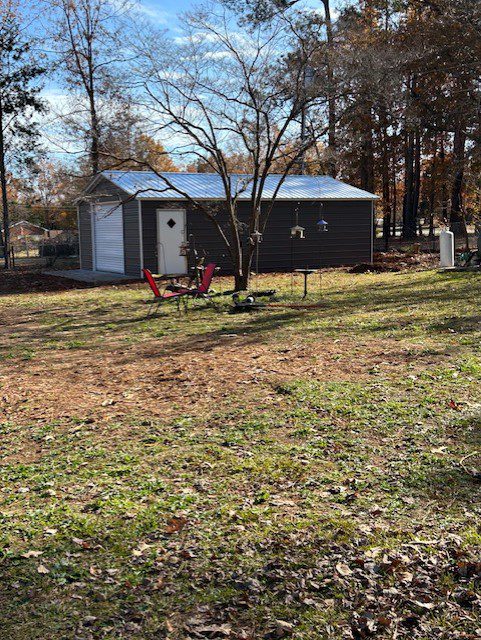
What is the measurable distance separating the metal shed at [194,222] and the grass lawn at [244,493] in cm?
1272

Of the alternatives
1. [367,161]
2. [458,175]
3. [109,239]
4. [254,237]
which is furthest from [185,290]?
[367,161]

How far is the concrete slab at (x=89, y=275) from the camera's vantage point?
69.0 ft

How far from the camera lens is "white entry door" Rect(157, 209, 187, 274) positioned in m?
21.6

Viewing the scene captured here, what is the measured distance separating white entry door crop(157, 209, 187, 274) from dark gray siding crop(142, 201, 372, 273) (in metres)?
0.18

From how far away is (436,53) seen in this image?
27750 mm

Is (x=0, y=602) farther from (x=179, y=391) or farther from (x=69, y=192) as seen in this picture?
(x=69, y=192)

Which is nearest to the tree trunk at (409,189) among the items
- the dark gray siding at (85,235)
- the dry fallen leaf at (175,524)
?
the dark gray siding at (85,235)

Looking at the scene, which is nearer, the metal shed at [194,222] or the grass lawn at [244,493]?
the grass lawn at [244,493]

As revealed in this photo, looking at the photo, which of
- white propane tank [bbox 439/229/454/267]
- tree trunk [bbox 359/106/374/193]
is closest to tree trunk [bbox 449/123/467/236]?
tree trunk [bbox 359/106/374/193]

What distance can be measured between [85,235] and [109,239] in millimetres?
2421

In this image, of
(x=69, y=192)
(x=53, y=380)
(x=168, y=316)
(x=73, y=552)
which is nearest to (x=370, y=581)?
(x=73, y=552)

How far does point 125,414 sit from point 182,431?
2.64ft

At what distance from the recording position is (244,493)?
4.25 m

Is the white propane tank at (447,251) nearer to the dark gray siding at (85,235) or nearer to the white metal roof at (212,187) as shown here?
the white metal roof at (212,187)
